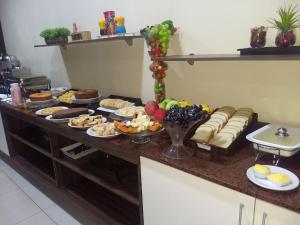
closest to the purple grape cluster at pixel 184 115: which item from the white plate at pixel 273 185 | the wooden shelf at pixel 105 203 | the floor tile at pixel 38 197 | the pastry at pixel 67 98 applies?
the white plate at pixel 273 185

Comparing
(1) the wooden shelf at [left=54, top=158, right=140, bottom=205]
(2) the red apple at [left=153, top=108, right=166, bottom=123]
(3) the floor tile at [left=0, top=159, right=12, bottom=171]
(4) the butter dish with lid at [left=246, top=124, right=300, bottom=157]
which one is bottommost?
(3) the floor tile at [left=0, top=159, right=12, bottom=171]

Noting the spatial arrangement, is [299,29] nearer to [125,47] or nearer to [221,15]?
[221,15]

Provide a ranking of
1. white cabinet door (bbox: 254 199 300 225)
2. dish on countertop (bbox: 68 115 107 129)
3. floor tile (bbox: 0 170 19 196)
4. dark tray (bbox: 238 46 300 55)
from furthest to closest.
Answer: floor tile (bbox: 0 170 19 196) → dish on countertop (bbox: 68 115 107 129) → dark tray (bbox: 238 46 300 55) → white cabinet door (bbox: 254 199 300 225)

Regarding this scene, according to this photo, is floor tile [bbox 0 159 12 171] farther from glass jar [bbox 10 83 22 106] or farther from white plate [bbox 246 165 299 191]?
white plate [bbox 246 165 299 191]

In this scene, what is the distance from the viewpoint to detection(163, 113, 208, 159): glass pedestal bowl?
106cm

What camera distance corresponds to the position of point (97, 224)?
1.60 m

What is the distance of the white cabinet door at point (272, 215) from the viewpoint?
2.46ft

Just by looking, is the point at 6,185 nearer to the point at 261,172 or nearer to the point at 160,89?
the point at 160,89

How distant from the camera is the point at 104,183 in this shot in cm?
152

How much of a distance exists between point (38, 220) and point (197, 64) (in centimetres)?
160

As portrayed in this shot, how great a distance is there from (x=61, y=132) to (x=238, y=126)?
3.57 ft

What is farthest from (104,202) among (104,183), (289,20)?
(289,20)

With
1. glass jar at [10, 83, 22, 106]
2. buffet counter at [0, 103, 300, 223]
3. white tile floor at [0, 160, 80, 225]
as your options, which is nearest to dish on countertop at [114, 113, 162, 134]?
buffet counter at [0, 103, 300, 223]

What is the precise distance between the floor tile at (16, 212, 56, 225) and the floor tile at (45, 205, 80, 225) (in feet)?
0.10
